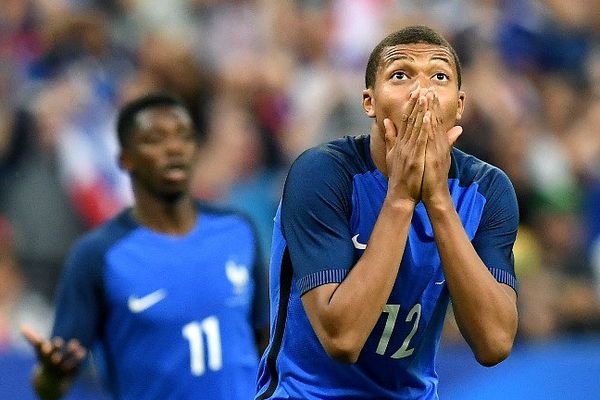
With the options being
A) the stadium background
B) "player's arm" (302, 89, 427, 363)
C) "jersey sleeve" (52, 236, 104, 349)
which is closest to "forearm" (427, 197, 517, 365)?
"player's arm" (302, 89, 427, 363)

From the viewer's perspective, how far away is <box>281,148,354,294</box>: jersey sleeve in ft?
12.0

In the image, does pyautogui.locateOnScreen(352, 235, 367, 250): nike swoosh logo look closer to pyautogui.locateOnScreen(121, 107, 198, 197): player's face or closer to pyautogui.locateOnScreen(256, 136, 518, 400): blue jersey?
pyautogui.locateOnScreen(256, 136, 518, 400): blue jersey

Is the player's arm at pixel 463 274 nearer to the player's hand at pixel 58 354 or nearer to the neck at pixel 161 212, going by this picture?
the player's hand at pixel 58 354

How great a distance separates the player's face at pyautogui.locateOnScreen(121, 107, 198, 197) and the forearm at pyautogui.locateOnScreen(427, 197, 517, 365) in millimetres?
2440

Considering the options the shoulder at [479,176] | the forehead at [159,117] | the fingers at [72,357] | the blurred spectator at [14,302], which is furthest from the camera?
the blurred spectator at [14,302]

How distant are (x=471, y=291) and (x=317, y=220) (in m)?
0.50

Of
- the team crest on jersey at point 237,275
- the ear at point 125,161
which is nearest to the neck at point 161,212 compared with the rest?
the ear at point 125,161

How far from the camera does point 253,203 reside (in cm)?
895

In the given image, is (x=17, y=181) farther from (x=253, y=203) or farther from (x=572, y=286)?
(x=572, y=286)

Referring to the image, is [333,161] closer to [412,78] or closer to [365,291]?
[412,78]

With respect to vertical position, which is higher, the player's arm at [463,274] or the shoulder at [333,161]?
the shoulder at [333,161]

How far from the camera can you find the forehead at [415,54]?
3738 mm

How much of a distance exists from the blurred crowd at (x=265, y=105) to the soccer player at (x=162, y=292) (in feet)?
8.77

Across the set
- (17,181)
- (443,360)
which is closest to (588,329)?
(443,360)
